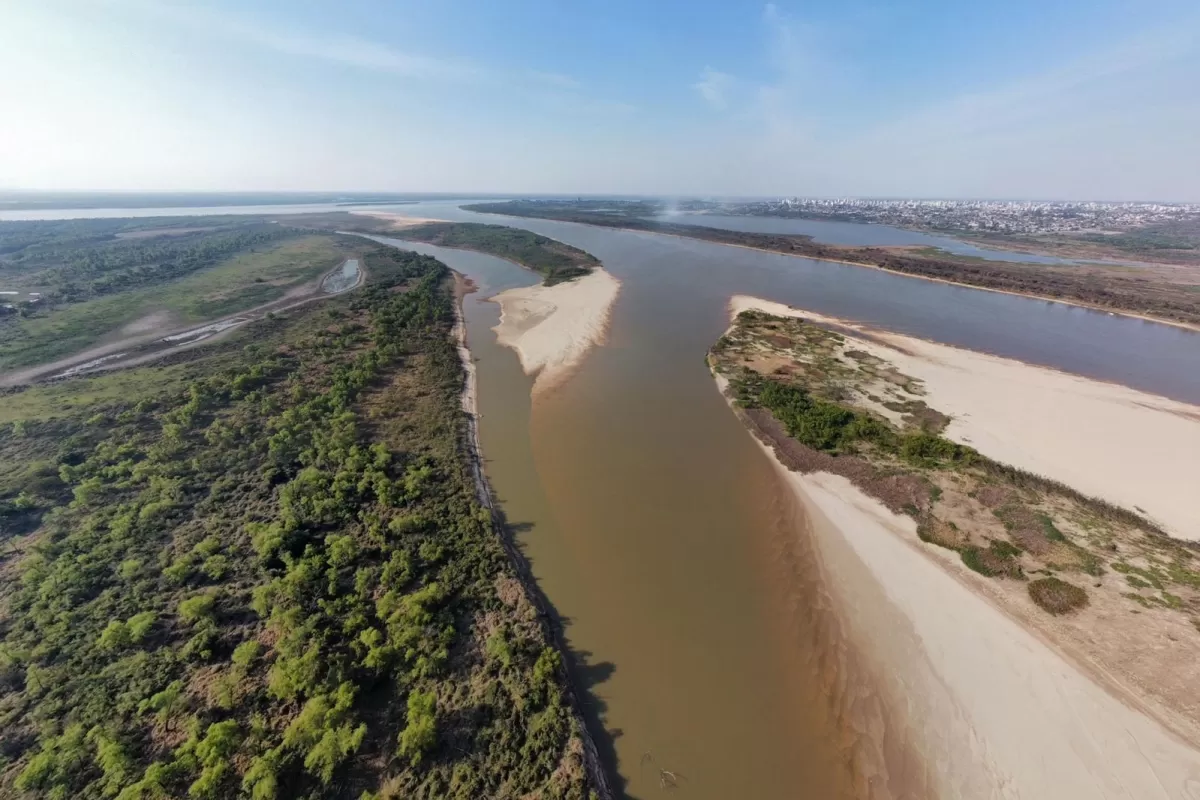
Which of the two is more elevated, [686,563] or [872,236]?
[872,236]

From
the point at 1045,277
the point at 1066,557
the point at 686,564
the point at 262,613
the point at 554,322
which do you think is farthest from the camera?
the point at 1045,277

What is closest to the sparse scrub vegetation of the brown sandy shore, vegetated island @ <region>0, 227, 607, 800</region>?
vegetated island @ <region>0, 227, 607, 800</region>

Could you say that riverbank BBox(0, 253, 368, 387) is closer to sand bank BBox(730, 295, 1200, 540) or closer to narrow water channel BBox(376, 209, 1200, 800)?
narrow water channel BBox(376, 209, 1200, 800)

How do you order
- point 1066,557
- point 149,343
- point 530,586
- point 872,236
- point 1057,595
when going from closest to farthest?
point 1057,595, point 530,586, point 1066,557, point 149,343, point 872,236

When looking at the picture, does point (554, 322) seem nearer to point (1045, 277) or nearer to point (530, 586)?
point (530, 586)

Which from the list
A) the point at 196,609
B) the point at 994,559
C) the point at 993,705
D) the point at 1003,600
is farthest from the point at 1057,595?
the point at 196,609

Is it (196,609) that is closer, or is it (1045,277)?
(196,609)

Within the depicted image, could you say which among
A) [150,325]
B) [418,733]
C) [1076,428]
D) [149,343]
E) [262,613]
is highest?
[150,325]

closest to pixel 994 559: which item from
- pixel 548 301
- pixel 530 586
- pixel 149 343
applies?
pixel 530 586
